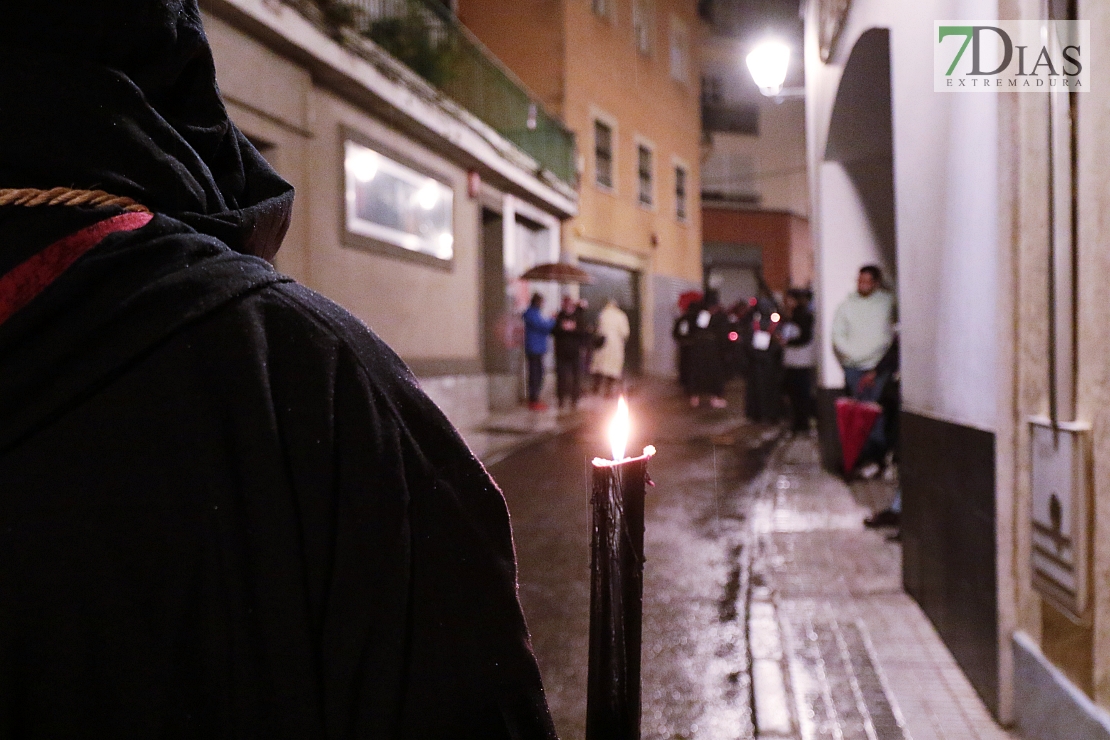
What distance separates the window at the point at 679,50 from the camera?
24297 millimetres

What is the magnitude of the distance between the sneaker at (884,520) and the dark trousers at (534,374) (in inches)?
364

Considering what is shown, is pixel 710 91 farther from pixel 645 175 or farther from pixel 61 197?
pixel 61 197

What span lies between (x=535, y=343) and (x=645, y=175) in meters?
10.00

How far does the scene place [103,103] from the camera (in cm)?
84

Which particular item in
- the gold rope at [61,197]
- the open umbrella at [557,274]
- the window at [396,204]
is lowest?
the gold rope at [61,197]

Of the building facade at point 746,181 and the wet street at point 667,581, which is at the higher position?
the building facade at point 746,181

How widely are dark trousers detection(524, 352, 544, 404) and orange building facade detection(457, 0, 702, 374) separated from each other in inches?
198

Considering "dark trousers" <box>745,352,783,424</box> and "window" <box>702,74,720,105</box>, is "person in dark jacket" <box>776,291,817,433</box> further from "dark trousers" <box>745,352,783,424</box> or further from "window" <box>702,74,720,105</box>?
"window" <box>702,74,720,105</box>

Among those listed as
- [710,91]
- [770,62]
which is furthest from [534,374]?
[710,91]

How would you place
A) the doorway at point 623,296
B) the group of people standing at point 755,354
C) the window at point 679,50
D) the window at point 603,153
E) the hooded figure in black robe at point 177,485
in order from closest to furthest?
1. the hooded figure in black robe at point 177,485
2. the group of people standing at point 755,354
3. the window at point 603,153
4. the doorway at point 623,296
5. the window at point 679,50

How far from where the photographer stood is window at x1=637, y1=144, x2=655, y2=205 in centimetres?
2288

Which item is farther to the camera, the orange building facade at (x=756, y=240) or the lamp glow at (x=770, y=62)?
the orange building facade at (x=756, y=240)

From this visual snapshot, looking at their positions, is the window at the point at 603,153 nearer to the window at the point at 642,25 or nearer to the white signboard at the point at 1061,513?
the window at the point at 642,25
